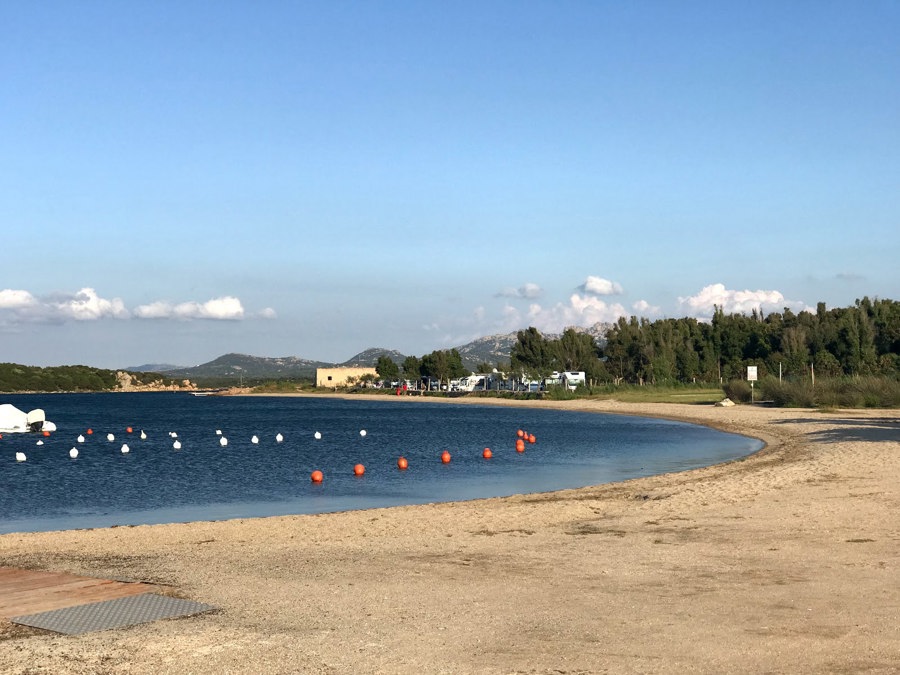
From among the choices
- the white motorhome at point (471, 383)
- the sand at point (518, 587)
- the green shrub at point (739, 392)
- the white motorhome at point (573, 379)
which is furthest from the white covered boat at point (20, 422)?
the white motorhome at point (471, 383)

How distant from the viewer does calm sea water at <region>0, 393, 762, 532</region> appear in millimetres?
27469

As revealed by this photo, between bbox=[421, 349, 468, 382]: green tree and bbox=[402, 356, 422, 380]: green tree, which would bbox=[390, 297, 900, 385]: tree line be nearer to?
bbox=[421, 349, 468, 382]: green tree

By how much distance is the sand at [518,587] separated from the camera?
330 inches

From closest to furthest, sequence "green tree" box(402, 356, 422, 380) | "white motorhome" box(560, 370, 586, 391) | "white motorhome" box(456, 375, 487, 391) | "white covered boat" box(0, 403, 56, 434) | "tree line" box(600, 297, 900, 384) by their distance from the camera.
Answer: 1. "white covered boat" box(0, 403, 56, 434)
2. "tree line" box(600, 297, 900, 384)
3. "white motorhome" box(560, 370, 586, 391)
4. "white motorhome" box(456, 375, 487, 391)
5. "green tree" box(402, 356, 422, 380)

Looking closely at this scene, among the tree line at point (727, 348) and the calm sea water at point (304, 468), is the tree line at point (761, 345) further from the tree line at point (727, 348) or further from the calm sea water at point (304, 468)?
the calm sea water at point (304, 468)

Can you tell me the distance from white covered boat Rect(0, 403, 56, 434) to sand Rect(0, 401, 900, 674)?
2220 inches

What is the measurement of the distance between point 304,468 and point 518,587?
29526 mm

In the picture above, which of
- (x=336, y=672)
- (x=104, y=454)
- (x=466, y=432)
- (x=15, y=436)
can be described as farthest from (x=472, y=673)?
(x=15, y=436)

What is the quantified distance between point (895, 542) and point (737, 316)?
4886 inches

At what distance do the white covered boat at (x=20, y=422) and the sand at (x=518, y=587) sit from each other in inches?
2220

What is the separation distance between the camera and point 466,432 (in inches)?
2566

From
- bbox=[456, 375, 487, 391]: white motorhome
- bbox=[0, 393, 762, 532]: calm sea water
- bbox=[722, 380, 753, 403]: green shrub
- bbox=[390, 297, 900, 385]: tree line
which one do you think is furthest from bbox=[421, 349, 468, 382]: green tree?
bbox=[0, 393, 762, 532]: calm sea water

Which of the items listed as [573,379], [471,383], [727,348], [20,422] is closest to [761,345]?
[727,348]

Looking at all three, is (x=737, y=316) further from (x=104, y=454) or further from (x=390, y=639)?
(x=390, y=639)
